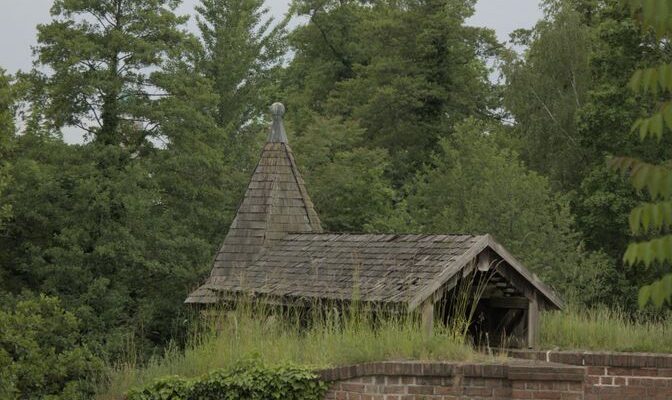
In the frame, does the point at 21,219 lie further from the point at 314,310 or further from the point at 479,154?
the point at 314,310

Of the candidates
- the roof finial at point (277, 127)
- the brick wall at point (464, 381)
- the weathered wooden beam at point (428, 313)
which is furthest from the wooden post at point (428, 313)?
the roof finial at point (277, 127)

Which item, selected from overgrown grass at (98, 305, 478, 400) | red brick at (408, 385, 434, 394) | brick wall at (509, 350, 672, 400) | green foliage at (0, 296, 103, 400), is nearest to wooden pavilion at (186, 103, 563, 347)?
overgrown grass at (98, 305, 478, 400)

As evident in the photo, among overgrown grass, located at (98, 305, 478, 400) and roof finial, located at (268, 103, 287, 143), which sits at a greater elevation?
roof finial, located at (268, 103, 287, 143)

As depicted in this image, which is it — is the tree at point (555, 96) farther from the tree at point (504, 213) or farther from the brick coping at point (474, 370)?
the brick coping at point (474, 370)

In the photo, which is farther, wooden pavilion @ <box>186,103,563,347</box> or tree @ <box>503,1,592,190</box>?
tree @ <box>503,1,592,190</box>

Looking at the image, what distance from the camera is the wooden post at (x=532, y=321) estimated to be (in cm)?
1474

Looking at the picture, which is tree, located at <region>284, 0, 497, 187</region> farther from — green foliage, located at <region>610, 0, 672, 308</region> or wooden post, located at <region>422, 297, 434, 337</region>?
green foliage, located at <region>610, 0, 672, 308</region>

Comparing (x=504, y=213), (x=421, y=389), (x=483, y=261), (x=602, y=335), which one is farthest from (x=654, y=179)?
(x=504, y=213)

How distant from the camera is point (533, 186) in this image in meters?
31.0

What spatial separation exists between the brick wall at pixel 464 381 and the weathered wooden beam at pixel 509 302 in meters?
4.89

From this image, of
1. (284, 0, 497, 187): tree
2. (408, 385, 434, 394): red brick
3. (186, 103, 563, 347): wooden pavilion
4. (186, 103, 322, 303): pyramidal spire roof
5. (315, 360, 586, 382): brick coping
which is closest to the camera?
(315, 360, 586, 382): brick coping

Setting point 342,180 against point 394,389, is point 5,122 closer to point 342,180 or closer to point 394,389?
point 342,180

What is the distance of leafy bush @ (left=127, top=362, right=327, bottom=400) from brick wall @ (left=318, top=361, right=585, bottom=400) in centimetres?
53

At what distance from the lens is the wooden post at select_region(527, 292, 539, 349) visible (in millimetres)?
14742
